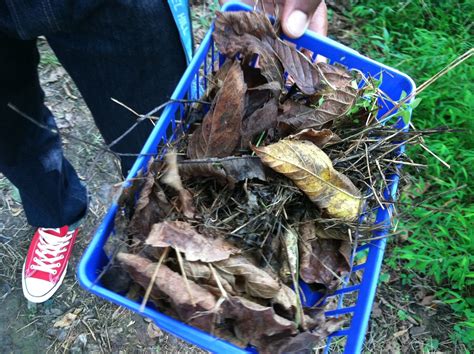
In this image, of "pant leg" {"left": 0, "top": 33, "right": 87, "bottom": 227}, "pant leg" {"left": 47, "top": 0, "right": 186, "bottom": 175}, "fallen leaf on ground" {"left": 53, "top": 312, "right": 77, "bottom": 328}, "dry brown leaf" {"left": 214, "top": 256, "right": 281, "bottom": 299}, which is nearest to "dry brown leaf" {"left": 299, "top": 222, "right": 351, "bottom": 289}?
"dry brown leaf" {"left": 214, "top": 256, "right": 281, "bottom": 299}

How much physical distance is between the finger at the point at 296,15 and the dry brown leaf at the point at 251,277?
0.61 m

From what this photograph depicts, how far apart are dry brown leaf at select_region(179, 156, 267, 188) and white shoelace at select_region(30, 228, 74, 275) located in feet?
3.73

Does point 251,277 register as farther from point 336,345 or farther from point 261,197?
point 336,345

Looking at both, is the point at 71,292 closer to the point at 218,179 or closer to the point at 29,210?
the point at 29,210

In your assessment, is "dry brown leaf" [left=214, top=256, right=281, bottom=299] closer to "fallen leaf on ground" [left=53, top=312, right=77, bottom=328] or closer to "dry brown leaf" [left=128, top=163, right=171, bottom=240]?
"dry brown leaf" [left=128, top=163, right=171, bottom=240]

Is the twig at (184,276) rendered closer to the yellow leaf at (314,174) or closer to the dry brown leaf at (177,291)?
the dry brown leaf at (177,291)

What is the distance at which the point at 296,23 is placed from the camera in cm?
111

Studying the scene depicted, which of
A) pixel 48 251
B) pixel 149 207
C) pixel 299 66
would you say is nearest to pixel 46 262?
pixel 48 251

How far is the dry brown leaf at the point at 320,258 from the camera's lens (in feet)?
3.08

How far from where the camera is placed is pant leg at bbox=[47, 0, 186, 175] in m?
1.04

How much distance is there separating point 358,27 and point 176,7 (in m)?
1.86

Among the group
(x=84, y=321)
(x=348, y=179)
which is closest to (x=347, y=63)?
(x=348, y=179)

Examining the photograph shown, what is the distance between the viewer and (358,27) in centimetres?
264

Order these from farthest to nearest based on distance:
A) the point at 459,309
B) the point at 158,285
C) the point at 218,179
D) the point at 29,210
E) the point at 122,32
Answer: the point at 459,309, the point at 29,210, the point at 122,32, the point at 218,179, the point at 158,285
